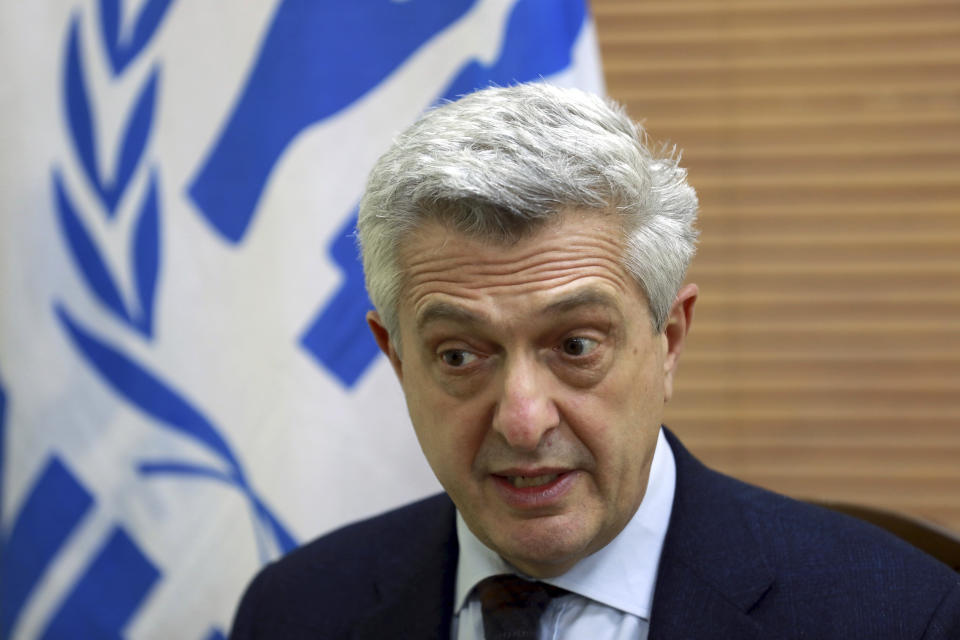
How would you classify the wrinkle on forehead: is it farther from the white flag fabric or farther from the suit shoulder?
the white flag fabric

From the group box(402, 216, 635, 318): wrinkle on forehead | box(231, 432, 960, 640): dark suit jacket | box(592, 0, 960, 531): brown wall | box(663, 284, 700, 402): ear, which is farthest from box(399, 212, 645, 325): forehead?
box(592, 0, 960, 531): brown wall

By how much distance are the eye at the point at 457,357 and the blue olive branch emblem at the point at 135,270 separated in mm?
896

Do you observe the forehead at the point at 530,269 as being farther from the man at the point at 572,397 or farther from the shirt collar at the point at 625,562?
A: the shirt collar at the point at 625,562

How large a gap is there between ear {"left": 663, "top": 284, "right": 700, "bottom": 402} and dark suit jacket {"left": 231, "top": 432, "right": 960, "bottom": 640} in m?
0.22

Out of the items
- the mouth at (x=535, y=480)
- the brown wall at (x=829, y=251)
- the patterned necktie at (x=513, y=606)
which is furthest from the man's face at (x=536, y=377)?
the brown wall at (x=829, y=251)

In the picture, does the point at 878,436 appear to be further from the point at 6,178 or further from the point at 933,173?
the point at 6,178

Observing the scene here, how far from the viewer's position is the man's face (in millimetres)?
1234

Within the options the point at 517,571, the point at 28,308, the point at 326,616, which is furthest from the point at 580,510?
the point at 28,308

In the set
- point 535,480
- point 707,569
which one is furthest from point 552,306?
point 707,569

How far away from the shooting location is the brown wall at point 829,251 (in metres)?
2.40

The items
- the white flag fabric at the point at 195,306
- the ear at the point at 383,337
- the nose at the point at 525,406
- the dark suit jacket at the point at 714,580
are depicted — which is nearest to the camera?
the nose at the point at 525,406

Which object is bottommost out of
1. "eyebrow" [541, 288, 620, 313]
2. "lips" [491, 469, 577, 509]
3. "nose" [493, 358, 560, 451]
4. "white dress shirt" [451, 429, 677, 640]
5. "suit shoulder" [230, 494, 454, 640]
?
"suit shoulder" [230, 494, 454, 640]

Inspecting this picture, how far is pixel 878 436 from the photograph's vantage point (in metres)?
2.41

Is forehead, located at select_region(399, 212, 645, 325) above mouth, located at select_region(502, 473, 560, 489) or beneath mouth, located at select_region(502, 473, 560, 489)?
above
